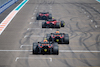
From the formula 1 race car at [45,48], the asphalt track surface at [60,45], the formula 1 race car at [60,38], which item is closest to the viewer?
the asphalt track surface at [60,45]

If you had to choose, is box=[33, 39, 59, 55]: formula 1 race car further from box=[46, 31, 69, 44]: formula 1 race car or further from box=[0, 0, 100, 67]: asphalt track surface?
box=[46, 31, 69, 44]: formula 1 race car

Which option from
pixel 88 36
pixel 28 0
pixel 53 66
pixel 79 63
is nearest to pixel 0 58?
pixel 53 66

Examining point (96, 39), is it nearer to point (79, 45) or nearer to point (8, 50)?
point (79, 45)

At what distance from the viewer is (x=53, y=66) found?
15.6 metres

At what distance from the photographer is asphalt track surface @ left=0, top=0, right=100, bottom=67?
16.3 meters

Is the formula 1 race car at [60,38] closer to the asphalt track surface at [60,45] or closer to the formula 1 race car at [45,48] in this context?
the asphalt track surface at [60,45]

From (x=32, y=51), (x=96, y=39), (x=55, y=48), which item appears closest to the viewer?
(x=55, y=48)

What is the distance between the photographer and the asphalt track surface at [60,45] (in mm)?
16266

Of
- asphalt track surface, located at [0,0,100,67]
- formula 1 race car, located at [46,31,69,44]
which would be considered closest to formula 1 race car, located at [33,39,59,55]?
asphalt track surface, located at [0,0,100,67]

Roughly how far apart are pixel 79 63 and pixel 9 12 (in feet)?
74.6

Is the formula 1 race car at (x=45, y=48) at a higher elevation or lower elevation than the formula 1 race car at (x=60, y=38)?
lower

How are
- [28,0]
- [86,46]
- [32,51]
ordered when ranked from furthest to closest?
[28,0] → [86,46] → [32,51]

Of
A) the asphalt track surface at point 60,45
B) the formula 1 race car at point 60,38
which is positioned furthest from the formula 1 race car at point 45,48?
the formula 1 race car at point 60,38

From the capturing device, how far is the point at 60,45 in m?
19.6
